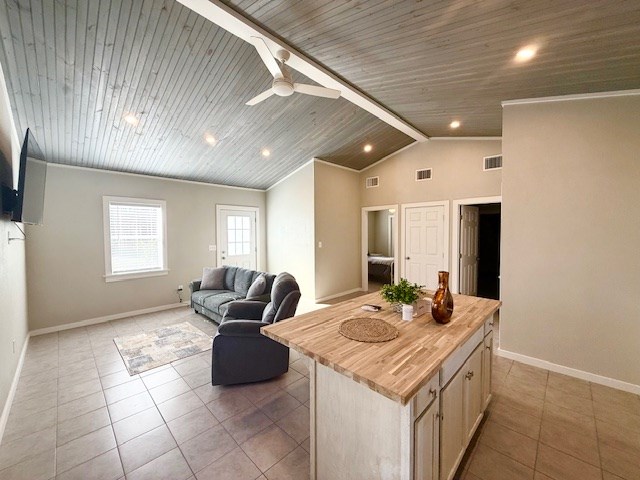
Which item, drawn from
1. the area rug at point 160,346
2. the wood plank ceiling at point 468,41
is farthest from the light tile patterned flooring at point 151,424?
the wood plank ceiling at point 468,41

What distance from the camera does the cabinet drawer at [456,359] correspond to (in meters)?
1.39

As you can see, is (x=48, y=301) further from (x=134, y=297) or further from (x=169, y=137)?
(x=169, y=137)

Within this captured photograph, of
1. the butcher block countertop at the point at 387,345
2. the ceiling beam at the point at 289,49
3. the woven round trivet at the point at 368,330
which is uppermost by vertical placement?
the ceiling beam at the point at 289,49

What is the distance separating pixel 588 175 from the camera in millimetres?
2682

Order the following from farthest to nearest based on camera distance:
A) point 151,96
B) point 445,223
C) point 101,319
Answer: point 445,223, point 101,319, point 151,96

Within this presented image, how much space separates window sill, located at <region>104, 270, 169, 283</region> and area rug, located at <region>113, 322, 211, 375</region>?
4.54 feet

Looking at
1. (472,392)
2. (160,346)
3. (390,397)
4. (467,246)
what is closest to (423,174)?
(467,246)

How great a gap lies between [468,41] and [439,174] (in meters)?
3.27

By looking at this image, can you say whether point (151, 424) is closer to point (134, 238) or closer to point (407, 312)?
point (407, 312)

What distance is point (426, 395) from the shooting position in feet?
4.02

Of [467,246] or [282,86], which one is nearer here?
[282,86]

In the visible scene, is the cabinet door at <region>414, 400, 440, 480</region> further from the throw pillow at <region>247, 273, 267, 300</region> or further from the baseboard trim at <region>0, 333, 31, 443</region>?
the baseboard trim at <region>0, 333, 31, 443</region>

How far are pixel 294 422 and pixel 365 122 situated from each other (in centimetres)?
424

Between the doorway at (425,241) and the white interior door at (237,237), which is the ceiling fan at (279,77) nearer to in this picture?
the doorway at (425,241)
